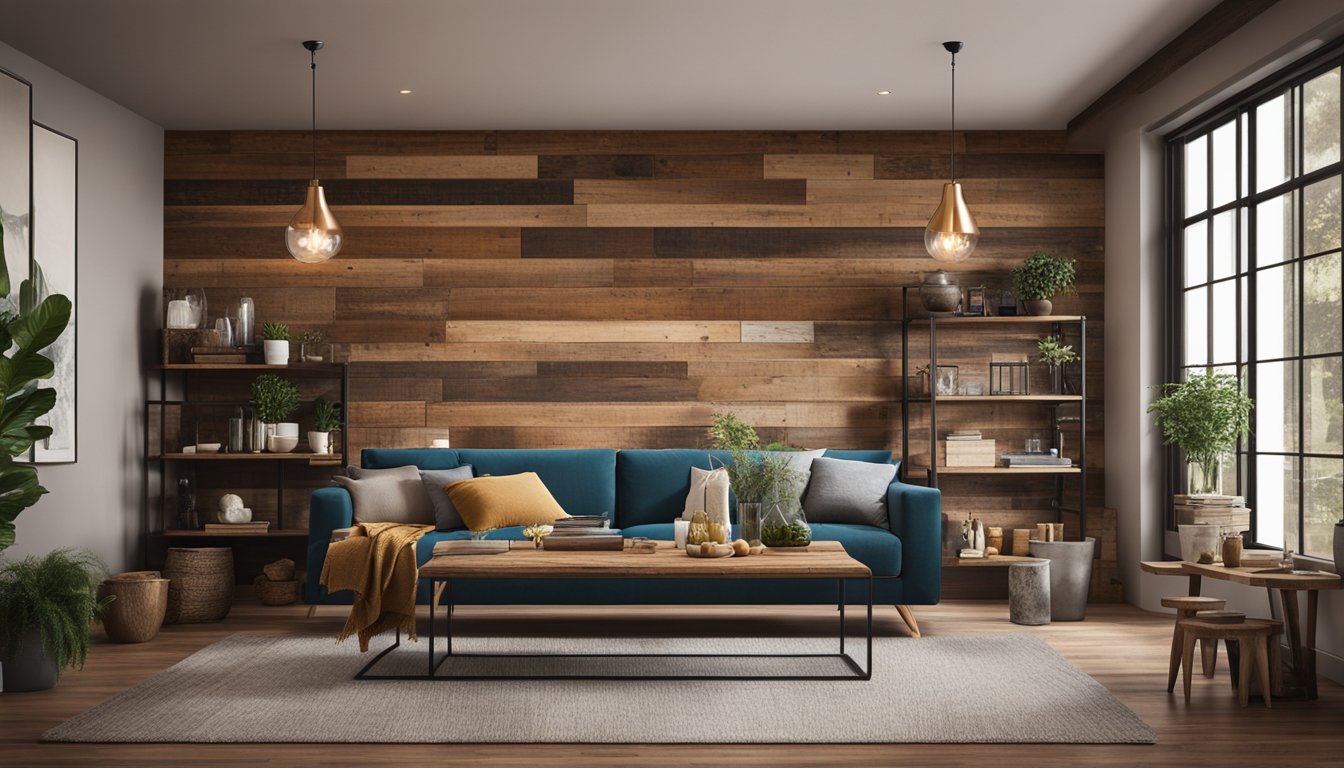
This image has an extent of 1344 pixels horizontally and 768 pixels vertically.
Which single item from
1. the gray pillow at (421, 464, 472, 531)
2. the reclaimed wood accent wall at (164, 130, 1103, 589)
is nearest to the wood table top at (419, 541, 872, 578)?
the gray pillow at (421, 464, 472, 531)

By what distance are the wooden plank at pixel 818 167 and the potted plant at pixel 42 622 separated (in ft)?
14.0

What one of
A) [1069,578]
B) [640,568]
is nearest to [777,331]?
[1069,578]

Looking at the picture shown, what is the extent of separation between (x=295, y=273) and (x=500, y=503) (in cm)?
219

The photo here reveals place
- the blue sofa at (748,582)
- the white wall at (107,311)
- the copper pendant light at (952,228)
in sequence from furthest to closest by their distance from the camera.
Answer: the copper pendant light at (952,228)
the white wall at (107,311)
the blue sofa at (748,582)

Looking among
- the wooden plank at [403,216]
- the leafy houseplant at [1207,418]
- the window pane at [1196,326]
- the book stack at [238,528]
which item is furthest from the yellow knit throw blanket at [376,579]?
the window pane at [1196,326]

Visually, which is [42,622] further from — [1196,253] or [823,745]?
[1196,253]

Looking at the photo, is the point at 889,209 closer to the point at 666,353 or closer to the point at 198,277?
the point at 666,353

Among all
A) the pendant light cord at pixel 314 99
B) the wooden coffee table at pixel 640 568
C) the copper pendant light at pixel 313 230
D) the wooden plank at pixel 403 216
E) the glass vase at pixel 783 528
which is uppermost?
the pendant light cord at pixel 314 99

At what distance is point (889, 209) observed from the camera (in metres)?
6.76

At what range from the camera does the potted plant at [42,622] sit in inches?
170

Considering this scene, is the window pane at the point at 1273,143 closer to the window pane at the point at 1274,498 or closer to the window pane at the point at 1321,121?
the window pane at the point at 1321,121

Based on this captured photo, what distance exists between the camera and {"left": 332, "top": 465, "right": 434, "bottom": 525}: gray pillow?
5.63m

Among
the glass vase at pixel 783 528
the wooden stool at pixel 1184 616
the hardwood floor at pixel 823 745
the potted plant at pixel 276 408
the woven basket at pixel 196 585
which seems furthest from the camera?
the potted plant at pixel 276 408

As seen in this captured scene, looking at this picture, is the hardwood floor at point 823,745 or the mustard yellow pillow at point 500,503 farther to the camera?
the mustard yellow pillow at point 500,503
